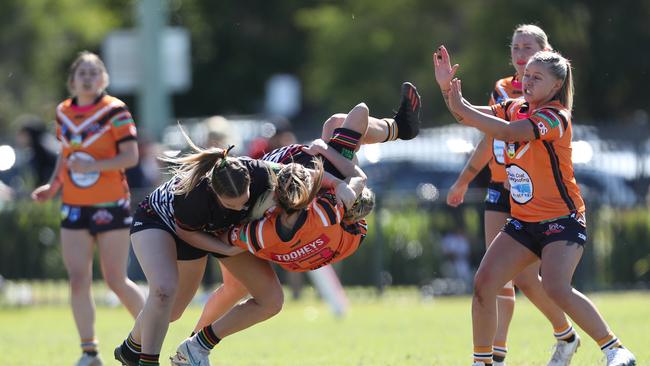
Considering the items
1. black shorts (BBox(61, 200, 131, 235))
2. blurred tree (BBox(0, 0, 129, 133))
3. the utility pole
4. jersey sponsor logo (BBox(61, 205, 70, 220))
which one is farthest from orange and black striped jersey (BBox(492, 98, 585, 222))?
blurred tree (BBox(0, 0, 129, 133))

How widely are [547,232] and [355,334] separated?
4.59 m

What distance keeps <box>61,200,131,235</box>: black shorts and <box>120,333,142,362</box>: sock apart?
170 centimetres

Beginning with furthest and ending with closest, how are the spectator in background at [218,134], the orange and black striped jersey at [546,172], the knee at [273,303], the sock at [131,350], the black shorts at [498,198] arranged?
the spectator in background at [218,134]
the black shorts at [498,198]
the sock at [131,350]
the knee at [273,303]
the orange and black striped jersey at [546,172]

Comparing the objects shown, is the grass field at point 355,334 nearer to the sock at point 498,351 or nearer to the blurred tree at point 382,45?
the sock at point 498,351

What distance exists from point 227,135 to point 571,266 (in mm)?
5276

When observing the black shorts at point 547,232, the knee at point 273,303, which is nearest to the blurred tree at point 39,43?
the knee at point 273,303

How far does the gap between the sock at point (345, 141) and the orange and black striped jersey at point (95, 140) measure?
2.47m

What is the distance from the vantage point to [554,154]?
7109mm

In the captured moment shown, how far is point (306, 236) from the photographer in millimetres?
6855

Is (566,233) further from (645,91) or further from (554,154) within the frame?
(645,91)

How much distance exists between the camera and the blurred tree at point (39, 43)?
37750 mm

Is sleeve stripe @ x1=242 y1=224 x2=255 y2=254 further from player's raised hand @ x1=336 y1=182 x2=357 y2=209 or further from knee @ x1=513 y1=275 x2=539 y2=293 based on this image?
knee @ x1=513 y1=275 x2=539 y2=293

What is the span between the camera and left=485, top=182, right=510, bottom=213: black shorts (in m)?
7.95

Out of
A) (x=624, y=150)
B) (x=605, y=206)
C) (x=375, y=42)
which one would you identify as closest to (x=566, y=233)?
(x=605, y=206)
